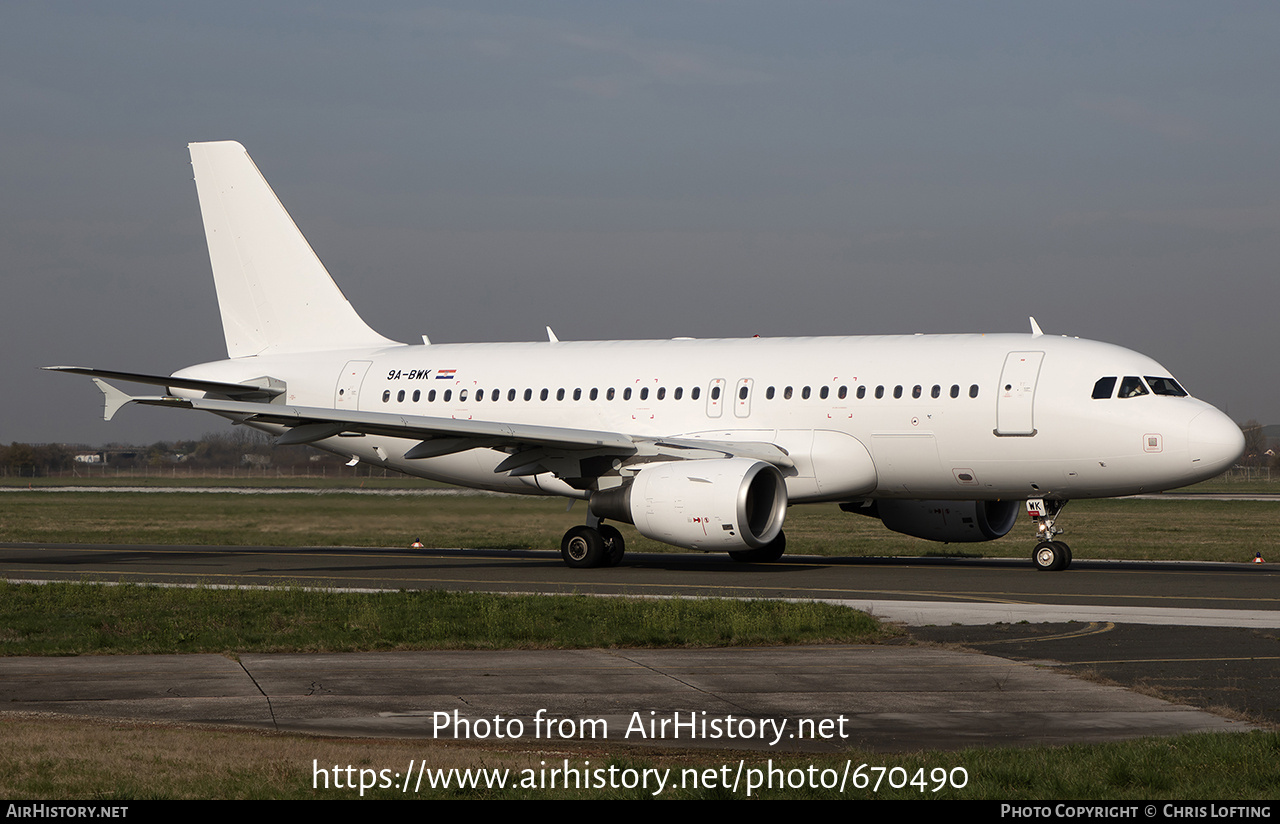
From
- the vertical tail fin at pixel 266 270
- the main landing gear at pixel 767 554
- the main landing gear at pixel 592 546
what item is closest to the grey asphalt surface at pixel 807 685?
the main landing gear at pixel 592 546

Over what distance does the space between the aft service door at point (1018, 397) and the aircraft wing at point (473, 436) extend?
151 inches

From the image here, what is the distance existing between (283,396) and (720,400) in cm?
1051

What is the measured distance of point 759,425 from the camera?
81.8 ft

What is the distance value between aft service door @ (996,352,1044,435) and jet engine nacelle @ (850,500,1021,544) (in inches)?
130

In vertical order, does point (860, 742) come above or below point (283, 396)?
below

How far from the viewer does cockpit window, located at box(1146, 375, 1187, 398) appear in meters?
22.5

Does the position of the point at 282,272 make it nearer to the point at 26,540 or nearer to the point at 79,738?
the point at 26,540

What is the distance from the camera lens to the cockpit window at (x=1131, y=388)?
22.3 metres

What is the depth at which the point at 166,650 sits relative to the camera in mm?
13328

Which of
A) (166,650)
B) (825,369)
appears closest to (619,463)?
(825,369)

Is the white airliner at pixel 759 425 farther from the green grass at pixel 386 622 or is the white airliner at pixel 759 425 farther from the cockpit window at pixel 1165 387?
the green grass at pixel 386 622

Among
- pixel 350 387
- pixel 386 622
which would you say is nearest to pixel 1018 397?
pixel 386 622

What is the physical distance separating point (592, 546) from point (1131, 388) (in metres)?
9.78

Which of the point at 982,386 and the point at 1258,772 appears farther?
the point at 982,386
